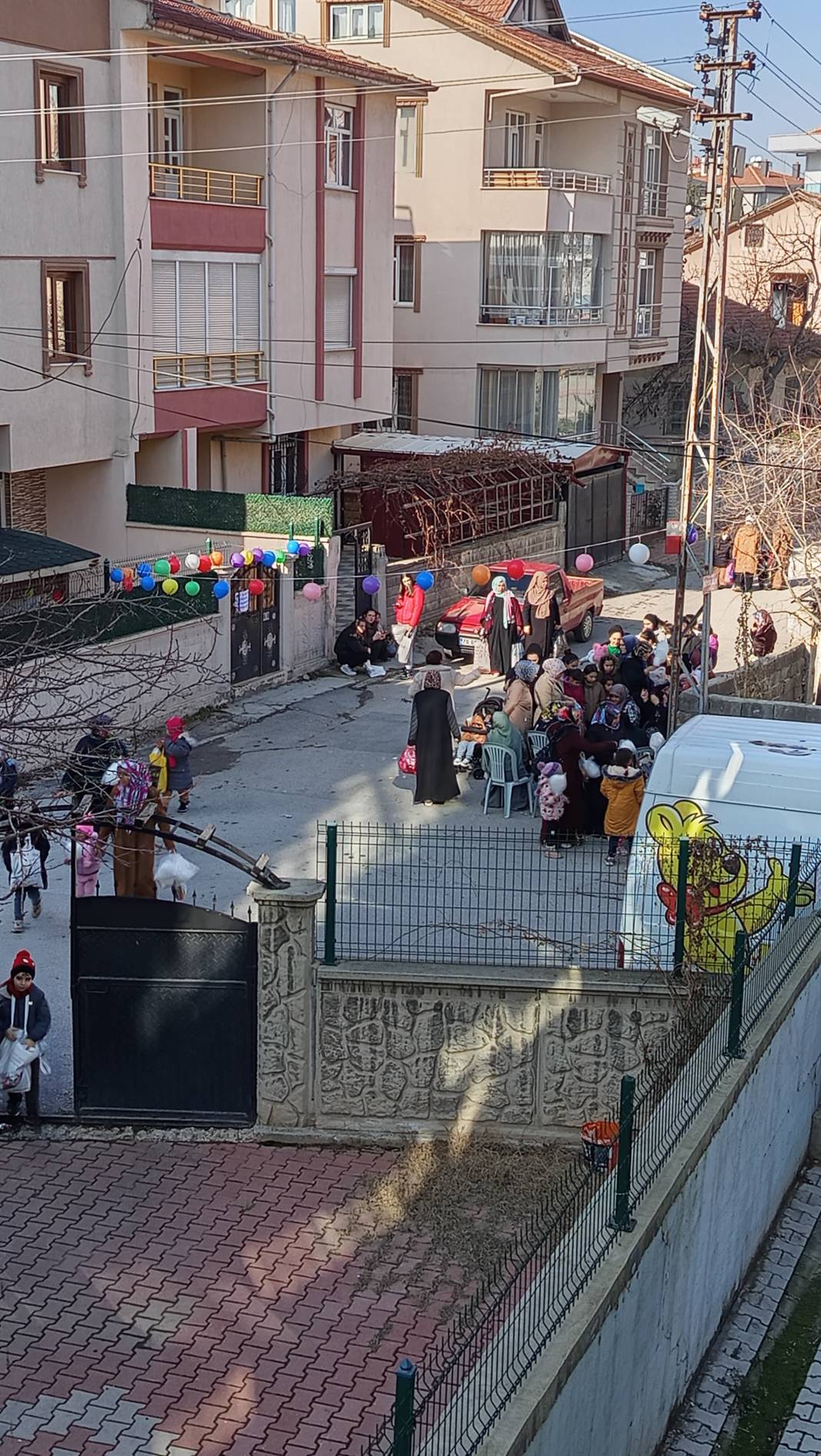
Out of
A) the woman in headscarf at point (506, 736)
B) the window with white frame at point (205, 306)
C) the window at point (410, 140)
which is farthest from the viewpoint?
the window at point (410, 140)

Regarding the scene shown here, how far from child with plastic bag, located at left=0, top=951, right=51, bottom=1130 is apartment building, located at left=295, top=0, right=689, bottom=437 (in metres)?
26.6

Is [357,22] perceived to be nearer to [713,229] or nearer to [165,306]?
[165,306]

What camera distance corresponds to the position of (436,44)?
36.1 m

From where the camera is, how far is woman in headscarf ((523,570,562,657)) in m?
24.2

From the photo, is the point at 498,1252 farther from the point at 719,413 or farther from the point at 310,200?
the point at 310,200

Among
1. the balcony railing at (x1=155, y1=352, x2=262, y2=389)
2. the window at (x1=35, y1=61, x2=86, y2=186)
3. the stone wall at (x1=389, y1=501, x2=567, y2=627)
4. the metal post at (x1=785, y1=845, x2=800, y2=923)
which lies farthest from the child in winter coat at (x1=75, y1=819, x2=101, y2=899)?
the balcony railing at (x1=155, y1=352, x2=262, y2=389)

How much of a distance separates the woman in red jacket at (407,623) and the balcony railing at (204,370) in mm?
5332

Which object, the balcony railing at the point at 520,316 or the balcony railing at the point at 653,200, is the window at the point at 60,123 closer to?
the balcony railing at the point at 520,316

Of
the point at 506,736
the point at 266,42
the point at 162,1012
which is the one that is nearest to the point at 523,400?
the point at 266,42

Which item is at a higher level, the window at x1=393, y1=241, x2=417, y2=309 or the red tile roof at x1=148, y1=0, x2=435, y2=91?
the red tile roof at x1=148, y1=0, x2=435, y2=91

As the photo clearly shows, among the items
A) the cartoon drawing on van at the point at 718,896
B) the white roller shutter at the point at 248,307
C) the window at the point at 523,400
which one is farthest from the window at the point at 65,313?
the cartoon drawing on van at the point at 718,896

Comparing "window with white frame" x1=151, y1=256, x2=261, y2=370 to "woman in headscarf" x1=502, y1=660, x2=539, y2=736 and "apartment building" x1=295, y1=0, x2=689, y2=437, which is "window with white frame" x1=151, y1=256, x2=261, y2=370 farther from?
"woman in headscarf" x1=502, y1=660, x2=539, y2=736

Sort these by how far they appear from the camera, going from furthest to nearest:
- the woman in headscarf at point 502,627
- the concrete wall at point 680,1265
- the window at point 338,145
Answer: the window at point 338,145 → the woman in headscarf at point 502,627 → the concrete wall at point 680,1265

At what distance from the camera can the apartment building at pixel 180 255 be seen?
23.0 meters
